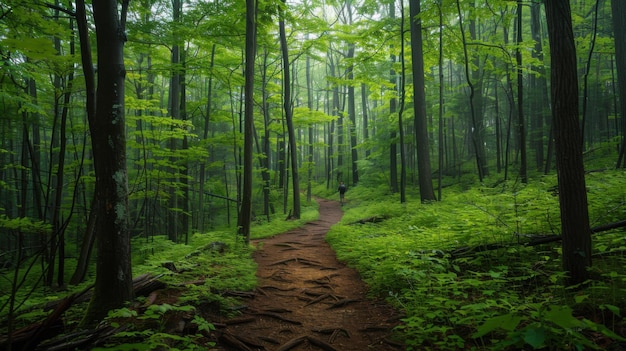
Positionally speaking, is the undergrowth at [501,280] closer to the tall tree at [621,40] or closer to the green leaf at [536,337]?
the green leaf at [536,337]

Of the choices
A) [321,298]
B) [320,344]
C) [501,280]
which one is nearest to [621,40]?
[501,280]

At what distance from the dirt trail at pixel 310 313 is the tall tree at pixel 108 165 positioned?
1.54 metres

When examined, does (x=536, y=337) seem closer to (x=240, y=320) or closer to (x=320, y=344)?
(x=320, y=344)

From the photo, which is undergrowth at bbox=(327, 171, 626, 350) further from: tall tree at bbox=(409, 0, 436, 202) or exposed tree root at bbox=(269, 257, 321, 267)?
tall tree at bbox=(409, 0, 436, 202)

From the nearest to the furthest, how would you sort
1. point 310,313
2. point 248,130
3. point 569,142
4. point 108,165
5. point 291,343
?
point 569,142
point 108,165
point 291,343
point 310,313
point 248,130

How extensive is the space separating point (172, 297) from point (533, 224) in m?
5.95

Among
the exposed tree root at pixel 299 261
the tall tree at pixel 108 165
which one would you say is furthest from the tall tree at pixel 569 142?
the tall tree at pixel 108 165

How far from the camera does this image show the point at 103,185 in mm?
3607

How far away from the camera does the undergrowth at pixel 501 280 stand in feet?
8.20

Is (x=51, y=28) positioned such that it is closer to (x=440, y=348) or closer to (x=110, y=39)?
(x=110, y=39)

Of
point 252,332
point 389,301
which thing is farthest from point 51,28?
point 389,301

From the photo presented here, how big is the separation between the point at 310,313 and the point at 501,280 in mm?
2778

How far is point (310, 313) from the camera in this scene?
483 cm

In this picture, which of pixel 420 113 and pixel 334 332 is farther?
pixel 420 113
